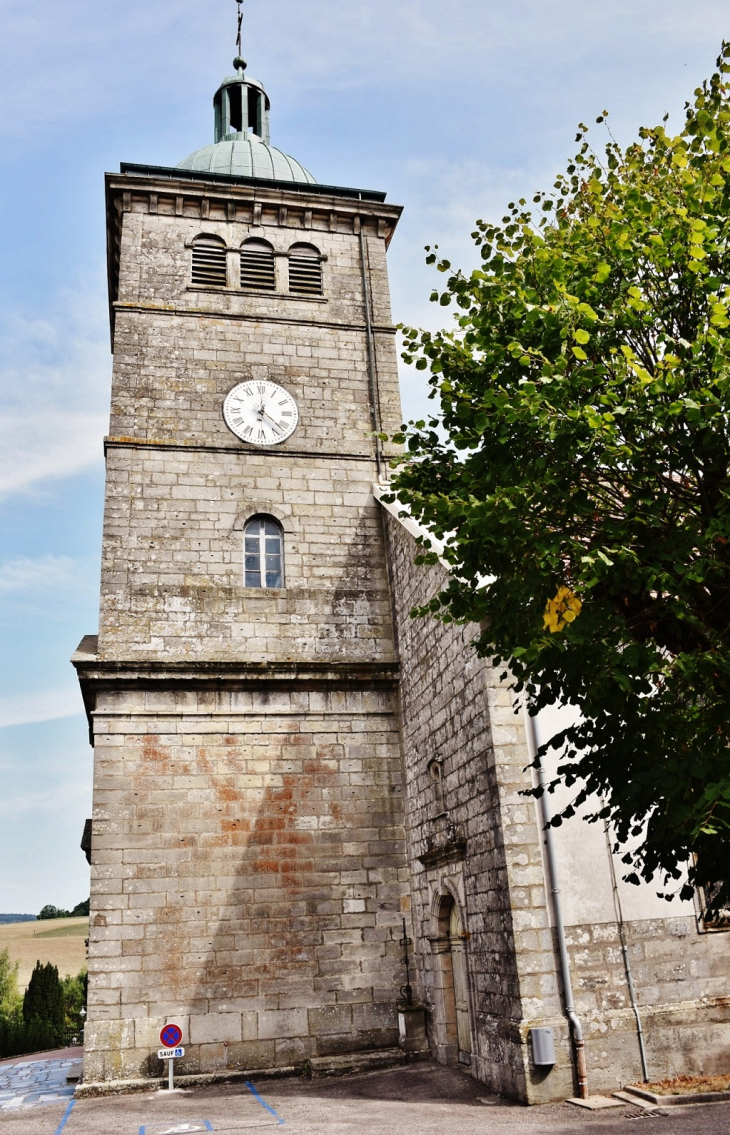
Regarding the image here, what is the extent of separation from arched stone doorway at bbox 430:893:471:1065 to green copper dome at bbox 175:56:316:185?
13.4m

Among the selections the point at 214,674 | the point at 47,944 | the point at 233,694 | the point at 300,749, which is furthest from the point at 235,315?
the point at 47,944

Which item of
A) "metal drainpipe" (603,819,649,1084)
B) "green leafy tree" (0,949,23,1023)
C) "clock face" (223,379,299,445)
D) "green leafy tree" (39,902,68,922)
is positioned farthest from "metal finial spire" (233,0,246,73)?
"green leafy tree" (39,902,68,922)

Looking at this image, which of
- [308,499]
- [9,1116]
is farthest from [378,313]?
[9,1116]

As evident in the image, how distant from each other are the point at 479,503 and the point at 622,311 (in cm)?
183

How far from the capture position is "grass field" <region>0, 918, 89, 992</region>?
188 ft

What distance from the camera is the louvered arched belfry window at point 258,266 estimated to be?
16047mm

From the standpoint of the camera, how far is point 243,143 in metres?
18.0

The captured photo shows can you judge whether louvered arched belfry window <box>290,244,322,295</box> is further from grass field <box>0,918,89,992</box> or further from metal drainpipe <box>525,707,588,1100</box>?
grass field <box>0,918,89,992</box>

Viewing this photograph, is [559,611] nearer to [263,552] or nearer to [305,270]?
[263,552]

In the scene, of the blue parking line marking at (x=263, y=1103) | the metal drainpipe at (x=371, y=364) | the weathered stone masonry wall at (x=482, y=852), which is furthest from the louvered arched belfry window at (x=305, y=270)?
the blue parking line marking at (x=263, y=1103)

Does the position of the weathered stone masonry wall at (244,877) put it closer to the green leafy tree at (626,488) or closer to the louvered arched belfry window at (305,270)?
the green leafy tree at (626,488)

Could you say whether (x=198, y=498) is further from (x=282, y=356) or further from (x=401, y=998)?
(x=401, y=998)

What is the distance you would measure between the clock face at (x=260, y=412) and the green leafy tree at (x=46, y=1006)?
67.5 feet

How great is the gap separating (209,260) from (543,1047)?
13.3 m
